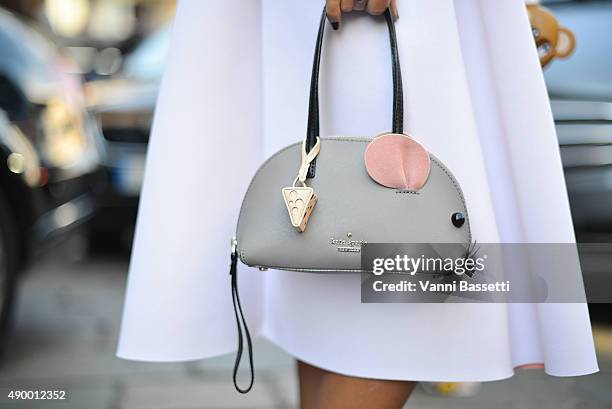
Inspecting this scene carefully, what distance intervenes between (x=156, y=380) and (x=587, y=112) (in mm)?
1836

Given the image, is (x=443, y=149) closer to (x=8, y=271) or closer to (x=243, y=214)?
(x=243, y=214)

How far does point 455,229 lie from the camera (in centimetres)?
93

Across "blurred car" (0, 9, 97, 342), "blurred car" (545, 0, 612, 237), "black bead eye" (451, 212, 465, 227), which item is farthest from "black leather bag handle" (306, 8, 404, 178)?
"blurred car" (545, 0, 612, 237)

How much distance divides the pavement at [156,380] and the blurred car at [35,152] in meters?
0.32

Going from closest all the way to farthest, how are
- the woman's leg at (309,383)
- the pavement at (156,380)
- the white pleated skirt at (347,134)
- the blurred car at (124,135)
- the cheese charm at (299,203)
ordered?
1. the cheese charm at (299,203)
2. the white pleated skirt at (347,134)
3. the woman's leg at (309,383)
4. the pavement at (156,380)
5. the blurred car at (124,135)

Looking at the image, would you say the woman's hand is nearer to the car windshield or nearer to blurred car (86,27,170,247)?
blurred car (86,27,170,247)

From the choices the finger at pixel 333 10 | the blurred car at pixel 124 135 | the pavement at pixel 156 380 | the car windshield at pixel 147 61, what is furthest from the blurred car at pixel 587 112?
the car windshield at pixel 147 61

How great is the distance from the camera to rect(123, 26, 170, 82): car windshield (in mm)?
4246

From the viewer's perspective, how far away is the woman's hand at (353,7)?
0.97 metres

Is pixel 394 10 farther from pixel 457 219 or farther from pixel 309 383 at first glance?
pixel 309 383

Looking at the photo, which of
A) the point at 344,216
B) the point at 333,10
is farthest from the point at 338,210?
the point at 333,10

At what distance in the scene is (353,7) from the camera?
3.26ft

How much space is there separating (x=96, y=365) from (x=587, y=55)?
88.0 inches

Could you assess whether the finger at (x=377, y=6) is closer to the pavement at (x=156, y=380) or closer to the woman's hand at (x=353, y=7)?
the woman's hand at (x=353, y=7)
